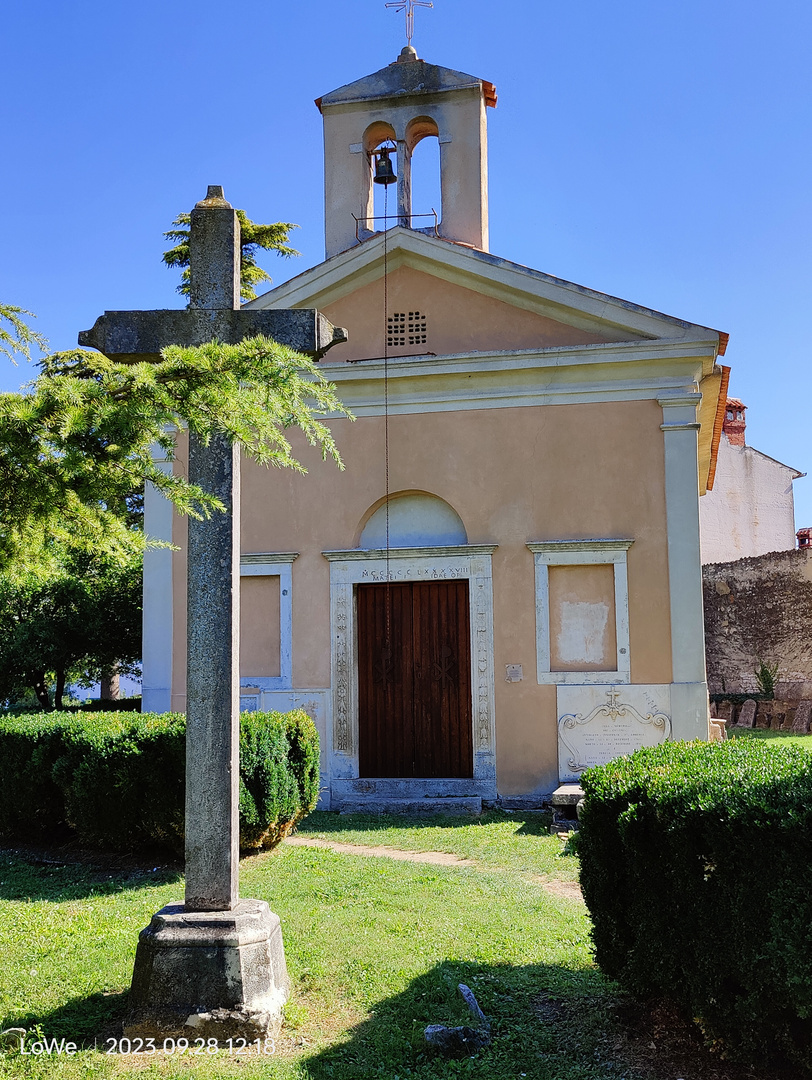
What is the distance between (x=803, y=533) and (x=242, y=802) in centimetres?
2774

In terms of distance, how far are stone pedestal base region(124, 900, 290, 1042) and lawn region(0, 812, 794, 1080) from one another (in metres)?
0.14

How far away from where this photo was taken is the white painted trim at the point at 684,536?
10.8 meters

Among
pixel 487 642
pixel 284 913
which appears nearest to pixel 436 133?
pixel 487 642

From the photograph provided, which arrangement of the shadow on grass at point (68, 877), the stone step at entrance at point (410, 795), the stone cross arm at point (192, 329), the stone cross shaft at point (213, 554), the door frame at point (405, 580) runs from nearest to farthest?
the stone cross shaft at point (213, 554)
the stone cross arm at point (192, 329)
the shadow on grass at point (68, 877)
the stone step at entrance at point (410, 795)
the door frame at point (405, 580)

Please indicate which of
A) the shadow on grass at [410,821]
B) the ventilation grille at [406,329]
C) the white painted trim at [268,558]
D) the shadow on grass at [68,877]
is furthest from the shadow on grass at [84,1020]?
the ventilation grille at [406,329]

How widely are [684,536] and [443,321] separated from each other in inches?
161

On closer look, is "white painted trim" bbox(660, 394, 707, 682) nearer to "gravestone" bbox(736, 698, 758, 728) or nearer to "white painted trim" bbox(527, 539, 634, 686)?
"white painted trim" bbox(527, 539, 634, 686)

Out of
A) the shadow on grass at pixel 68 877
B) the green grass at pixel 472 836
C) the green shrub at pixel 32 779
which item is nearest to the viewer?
the shadow on grass at pixel 68 877

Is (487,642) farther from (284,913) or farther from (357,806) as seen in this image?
(284,913)

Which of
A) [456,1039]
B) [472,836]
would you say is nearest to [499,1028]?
[456,1039]

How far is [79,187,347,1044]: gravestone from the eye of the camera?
3.99m

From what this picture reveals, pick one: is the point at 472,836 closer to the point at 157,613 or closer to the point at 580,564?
the point at 580,564

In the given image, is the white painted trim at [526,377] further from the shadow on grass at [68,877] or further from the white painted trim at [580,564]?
the shadow on grass at [68,877]

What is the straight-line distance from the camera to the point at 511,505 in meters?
11.5
